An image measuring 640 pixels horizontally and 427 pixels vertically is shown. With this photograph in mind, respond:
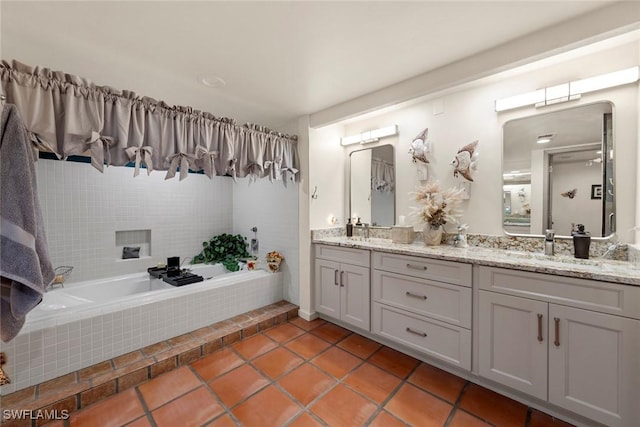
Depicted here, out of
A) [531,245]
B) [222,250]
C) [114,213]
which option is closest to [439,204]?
[531,245]

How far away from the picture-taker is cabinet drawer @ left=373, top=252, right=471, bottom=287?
180 centimetres

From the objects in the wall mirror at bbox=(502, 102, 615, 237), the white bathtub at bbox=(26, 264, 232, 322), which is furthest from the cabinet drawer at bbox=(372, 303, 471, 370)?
the white bathtub at bbox=(26, 264, 232, 322)

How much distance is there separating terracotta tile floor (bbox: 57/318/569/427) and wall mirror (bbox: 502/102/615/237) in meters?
1.32

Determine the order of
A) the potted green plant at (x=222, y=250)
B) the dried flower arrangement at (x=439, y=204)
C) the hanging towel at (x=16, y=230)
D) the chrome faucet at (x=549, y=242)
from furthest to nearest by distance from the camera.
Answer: the potted green plant at (x=222, y=250) < the dried flower arrangement at (x=439, y=204) < the chrome faucet at (x=549, y=242) < the hanging towel at (x=16, y=230)

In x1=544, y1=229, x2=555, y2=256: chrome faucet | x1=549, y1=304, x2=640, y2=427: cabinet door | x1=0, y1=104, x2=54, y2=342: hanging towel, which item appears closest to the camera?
x1=0, y1=104, x2=54, y2=342: hanging towel

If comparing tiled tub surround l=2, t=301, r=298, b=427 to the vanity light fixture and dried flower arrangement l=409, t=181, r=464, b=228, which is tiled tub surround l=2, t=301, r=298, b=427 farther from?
the vanity light fixture

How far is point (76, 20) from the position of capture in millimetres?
1389

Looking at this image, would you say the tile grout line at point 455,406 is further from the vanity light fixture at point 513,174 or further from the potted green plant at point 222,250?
the potted green plant at point 222,250

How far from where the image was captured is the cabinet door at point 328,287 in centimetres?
265

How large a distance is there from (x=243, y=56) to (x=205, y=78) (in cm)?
47

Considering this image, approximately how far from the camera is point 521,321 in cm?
157

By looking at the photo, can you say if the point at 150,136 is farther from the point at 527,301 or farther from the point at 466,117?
the point at 527,301

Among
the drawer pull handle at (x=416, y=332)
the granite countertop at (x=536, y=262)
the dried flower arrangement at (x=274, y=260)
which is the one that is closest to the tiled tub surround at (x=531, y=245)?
the granite countertop at (x=536, y=262)

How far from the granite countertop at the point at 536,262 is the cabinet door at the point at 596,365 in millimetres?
214
